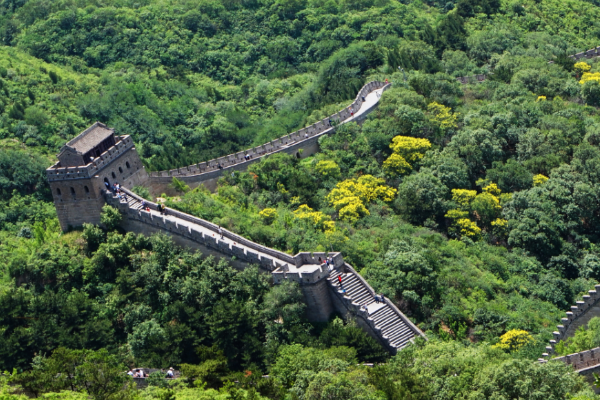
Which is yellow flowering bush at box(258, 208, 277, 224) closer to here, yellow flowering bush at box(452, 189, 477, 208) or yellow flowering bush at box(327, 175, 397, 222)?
yellow flowering bush at box(327, 175, 397, 222)

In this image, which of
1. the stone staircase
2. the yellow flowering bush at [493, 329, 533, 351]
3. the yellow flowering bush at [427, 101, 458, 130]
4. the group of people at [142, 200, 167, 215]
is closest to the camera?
the yellow flowering bush at [493, 329, 533, 351]

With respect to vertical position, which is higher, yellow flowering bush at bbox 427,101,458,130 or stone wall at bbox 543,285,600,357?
yellow flowering bush at bbox 427,101,458,130

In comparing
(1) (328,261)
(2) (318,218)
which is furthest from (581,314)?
(2) (318,218)

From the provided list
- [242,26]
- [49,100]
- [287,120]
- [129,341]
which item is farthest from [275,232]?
[242,26]

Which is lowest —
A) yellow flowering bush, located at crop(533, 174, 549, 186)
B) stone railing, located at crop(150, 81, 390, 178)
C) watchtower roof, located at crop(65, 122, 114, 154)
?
yellow flowering bush, located at crop(533, 174, 549, 186)

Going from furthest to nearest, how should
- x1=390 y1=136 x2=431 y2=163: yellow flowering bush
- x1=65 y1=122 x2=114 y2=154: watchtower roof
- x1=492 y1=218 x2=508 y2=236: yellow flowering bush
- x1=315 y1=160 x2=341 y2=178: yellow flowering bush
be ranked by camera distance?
x1=390 y1=136 x2=431 y2=163: yellow flowering bush → x1=315 y1=160 x2=341 y2=178: yellow flowering bush → x1=492 y1=218 x2=508 y2=236: yellow flowering bush → x1=65 y1=122 x2=114 y2=154: watchtower roof

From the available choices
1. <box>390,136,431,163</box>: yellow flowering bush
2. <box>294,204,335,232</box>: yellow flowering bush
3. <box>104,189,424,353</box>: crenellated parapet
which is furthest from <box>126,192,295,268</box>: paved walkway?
<box>390,136,431,163</box>: yellow flowering bush

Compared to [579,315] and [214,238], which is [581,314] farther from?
[214,238]

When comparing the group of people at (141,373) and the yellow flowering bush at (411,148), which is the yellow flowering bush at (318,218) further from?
the group of people at (141,373)
